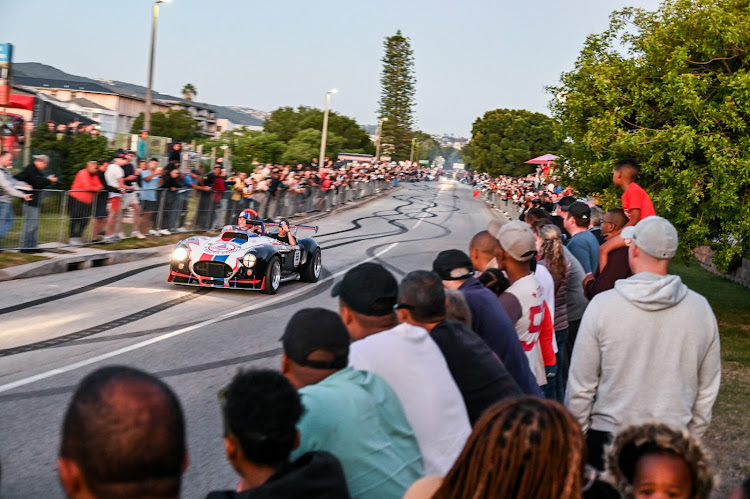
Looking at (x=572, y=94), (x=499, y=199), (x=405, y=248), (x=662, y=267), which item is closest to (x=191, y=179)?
(x=405, y=248)

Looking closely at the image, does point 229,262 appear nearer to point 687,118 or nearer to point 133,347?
point 133,347

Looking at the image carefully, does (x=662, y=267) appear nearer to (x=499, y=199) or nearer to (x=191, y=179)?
(x=191, y=179)

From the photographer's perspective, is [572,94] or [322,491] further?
[572,94]

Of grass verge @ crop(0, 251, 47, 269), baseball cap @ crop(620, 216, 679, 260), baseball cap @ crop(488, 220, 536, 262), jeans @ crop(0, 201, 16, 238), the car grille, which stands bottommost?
grass verge @ crop(0, 251, 47, 269)

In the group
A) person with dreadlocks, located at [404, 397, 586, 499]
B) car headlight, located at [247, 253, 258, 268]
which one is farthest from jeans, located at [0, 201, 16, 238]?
person with dreadlocks, located at [404, 397, 586, 499]

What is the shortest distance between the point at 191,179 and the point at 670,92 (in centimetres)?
1267

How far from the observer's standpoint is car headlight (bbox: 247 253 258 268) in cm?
1522

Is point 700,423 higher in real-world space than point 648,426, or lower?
lower

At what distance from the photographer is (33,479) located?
5.99m

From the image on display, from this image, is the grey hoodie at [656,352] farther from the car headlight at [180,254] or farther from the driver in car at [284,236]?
the driver in car at [284,236]

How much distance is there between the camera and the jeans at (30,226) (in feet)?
52.7

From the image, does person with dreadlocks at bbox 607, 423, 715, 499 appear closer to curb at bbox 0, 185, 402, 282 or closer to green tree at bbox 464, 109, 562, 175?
curb at bbox 0, 185, 402, 282

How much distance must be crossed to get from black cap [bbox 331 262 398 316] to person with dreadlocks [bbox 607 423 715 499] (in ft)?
4.37

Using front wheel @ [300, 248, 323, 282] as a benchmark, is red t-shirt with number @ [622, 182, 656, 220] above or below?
above
